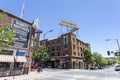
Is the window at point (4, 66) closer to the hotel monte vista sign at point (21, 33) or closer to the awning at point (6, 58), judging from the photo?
the awning at point (6, 58)

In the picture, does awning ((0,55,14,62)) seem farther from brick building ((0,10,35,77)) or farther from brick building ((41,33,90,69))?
brick building ((41,33,90,69))

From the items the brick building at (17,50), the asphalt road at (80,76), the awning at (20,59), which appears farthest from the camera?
the awning at (20,59)

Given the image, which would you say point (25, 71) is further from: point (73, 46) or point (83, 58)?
point (83, 58)

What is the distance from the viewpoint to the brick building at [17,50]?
2295cm

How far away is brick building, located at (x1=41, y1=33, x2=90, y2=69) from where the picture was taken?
2429 inches

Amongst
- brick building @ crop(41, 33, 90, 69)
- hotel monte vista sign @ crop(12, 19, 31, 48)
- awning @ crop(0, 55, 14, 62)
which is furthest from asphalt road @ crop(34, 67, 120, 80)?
brick building @ crop(41, 33, 90, 69)

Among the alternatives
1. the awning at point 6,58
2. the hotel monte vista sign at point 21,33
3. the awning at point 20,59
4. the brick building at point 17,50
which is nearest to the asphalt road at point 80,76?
the awning at point 20,59

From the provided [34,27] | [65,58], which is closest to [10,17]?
[34,27]

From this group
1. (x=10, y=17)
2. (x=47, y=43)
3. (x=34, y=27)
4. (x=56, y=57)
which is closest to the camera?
→ (x=10, y=17)

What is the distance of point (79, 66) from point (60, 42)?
15.8 meters

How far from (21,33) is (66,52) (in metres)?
39.7

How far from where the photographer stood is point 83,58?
71.6m

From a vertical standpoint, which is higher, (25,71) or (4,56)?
(4,56)

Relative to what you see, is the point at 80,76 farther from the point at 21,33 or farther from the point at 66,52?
the point at 66,52
